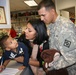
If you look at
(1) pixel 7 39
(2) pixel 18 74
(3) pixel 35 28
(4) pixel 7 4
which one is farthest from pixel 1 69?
(4) pixel 7 4

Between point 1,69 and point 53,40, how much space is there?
53 centimetres

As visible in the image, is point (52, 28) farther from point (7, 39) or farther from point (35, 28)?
point (7, 39)

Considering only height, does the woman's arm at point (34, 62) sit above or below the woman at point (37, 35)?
below

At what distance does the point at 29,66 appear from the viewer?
1479 mm

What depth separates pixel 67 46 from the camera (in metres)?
1.19

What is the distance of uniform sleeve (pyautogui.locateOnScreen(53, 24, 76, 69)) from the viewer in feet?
3.91

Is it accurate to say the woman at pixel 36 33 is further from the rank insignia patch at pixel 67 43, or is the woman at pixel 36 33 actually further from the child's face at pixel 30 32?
the rank insignia patch at pixel 67 43

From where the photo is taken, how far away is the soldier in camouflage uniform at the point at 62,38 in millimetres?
1196

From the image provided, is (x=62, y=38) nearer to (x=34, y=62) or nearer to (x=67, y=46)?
(x=67, y=46)

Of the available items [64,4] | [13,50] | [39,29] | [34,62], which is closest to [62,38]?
[39,29]

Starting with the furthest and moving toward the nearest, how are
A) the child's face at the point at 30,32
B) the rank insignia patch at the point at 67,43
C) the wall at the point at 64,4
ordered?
1. the wall at the point at 64,4
2. the child's face at the point at 30,32
3. the rank insignia patch at the point at 67,43

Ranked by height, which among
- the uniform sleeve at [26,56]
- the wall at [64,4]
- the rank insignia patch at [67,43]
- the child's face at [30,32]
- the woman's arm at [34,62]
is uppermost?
the wall at [64,4]

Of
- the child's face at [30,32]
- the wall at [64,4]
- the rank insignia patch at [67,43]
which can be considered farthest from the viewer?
the wall at [64,4]

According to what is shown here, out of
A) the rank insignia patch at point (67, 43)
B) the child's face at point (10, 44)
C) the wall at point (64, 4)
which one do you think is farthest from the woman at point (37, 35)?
the wall at point (64, 4)
